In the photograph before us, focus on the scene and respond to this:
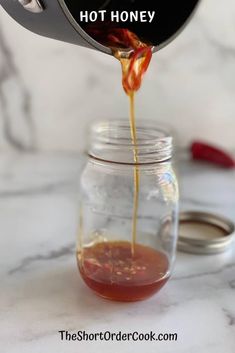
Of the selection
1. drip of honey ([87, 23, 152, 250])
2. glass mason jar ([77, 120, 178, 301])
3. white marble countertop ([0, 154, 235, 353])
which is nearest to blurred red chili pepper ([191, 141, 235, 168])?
white marble countertop ([0, 154, 235, 353])

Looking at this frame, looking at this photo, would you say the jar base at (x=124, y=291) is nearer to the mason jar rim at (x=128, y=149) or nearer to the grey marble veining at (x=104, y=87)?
the mason jar rim at (x=128, y=149)

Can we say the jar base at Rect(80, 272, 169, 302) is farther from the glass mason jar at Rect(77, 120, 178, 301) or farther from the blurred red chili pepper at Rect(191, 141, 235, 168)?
the blurred red chili pepper at Rect(191, 141, 235, 168)

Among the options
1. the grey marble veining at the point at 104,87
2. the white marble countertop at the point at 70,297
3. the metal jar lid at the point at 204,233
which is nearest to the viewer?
the white marble countertop at the point at 70,297

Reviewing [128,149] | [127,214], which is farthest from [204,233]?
[128,149]

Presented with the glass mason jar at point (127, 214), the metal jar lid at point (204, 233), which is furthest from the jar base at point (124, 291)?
the metal jar lid at point (204, 233)

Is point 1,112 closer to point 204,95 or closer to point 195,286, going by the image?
point 204,95

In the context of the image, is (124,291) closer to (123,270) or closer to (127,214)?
(123,270)

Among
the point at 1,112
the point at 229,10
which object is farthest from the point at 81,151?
the point at 229,10
